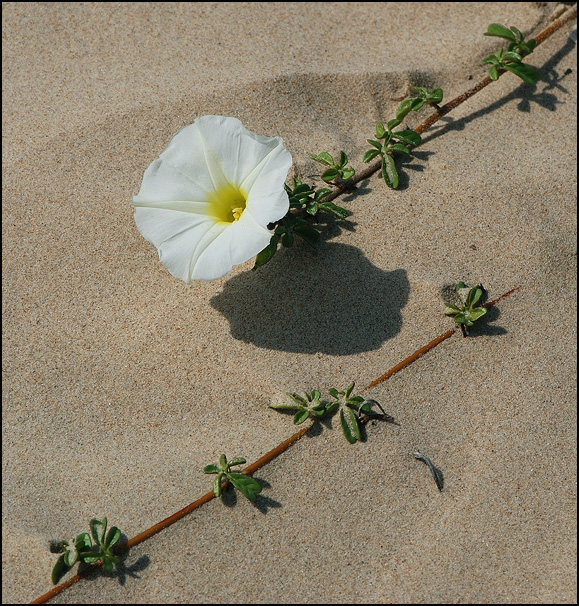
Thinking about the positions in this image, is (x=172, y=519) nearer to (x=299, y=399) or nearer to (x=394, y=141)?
(x=299, y=399)

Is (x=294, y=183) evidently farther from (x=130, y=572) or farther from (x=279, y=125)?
(x=130, y=572)

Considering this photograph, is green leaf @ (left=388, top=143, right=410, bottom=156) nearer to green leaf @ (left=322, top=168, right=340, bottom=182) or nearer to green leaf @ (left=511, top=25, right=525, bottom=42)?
green leaf @ (left=322, top=168, right=340, bottom=182)

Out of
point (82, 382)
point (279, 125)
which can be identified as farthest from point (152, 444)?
point (279, 125)

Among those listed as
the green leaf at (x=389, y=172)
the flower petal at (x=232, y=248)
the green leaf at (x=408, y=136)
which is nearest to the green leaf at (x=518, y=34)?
the green leaf at (x=408, y=136)

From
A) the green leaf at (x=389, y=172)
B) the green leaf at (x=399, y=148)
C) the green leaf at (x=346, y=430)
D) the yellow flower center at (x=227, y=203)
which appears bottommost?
the green leaf at (x=346, y=430)

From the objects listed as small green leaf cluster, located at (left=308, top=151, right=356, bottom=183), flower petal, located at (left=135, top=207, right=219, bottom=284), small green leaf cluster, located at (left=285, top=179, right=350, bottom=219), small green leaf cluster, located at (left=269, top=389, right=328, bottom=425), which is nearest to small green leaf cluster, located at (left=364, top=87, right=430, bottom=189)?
small green leaf cluster, located at (left=308, top=151, right=356, bottom=183)

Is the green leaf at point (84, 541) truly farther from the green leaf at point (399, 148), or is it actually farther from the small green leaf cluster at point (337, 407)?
the green leaf at point (399, 148)
